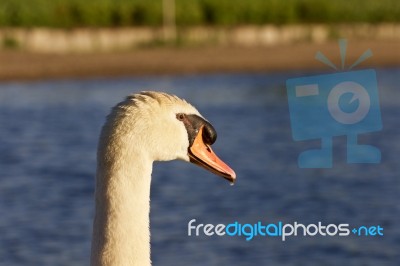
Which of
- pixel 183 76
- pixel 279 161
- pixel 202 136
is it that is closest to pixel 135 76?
pixel 183 76

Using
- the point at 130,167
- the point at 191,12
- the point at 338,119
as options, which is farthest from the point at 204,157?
the point at 191,12

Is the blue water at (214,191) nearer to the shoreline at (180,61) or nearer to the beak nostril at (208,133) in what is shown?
the shoreline at (180,61)

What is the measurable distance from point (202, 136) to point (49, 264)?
7167 mm

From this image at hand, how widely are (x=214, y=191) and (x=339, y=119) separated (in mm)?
8006

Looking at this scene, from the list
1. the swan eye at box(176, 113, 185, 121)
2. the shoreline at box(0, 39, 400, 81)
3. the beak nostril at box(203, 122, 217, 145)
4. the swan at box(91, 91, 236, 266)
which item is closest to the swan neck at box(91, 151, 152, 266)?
the swan at box(91, 91, 236, 266)

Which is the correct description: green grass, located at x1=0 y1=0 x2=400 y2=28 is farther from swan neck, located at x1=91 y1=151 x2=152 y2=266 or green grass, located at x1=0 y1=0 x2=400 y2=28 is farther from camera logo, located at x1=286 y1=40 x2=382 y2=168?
swan neck, located at x1=91 y1=151 x2=152 y2=266

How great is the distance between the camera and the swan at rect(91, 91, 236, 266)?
509cm

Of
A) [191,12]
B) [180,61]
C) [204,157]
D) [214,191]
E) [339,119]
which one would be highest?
[191,12]

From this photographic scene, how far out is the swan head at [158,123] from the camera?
203 inches

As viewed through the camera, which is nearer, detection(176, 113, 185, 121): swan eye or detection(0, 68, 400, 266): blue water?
detection(176, 113, 185, 121): swan eye

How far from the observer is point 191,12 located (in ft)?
166

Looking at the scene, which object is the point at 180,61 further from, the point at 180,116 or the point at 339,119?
the point at 180,116

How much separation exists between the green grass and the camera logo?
19.4 metres

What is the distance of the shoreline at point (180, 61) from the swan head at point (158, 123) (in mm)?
28652
